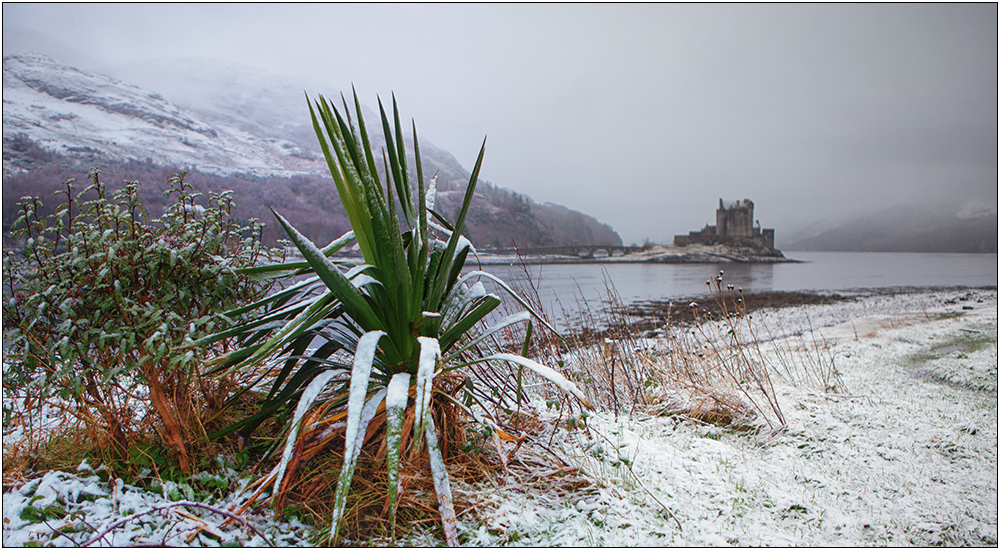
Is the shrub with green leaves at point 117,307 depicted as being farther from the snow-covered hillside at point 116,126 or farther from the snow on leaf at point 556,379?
the snow-covered hillside at point 116,126

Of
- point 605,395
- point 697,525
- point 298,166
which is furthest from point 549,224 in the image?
point 697,525

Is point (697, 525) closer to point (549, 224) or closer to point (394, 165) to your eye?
point (394, 165)

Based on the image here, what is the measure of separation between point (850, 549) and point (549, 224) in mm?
17713

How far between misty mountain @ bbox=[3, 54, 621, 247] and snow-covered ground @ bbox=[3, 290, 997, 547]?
20.9ft

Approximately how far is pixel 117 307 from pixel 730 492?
1.91 m

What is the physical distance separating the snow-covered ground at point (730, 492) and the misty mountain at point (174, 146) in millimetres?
6368

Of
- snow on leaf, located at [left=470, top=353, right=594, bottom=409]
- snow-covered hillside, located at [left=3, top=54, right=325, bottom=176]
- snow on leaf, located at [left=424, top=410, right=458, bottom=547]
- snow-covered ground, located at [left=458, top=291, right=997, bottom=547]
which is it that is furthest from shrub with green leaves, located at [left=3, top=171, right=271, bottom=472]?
snow-covered hillside, located at [left=3, top=54, right=325, bottom=176]

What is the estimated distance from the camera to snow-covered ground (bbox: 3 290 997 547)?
3.88ft

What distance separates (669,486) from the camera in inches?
58.5

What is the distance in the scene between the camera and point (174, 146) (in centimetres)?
1296

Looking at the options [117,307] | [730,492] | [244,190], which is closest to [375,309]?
[117,307]

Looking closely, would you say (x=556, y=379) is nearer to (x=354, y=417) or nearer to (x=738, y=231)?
(x=354, y=417)

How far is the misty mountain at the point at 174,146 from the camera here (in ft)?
33.3

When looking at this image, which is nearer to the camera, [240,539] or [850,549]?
[240,539]
